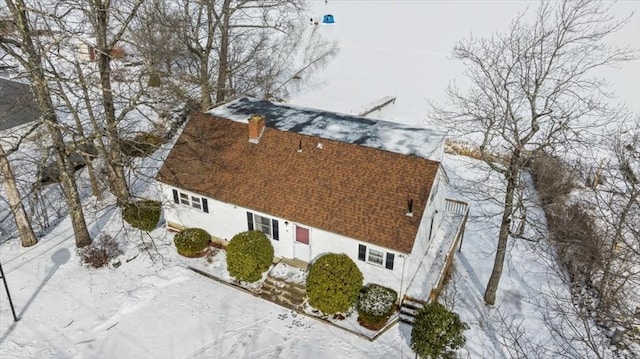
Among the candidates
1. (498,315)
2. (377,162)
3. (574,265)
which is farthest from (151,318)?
(574,265)

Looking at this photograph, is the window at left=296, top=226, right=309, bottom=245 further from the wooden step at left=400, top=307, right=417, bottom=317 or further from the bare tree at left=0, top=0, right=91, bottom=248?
the bare tree at left=0, top=0, right=91, bottom=248

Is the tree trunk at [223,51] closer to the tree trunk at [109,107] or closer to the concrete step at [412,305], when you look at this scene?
the tree trunk at [109,107]

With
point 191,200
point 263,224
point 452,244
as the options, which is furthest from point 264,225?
point 452,244

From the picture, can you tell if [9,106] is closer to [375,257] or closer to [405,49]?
[375,257]

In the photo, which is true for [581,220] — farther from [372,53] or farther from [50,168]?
[372,53]

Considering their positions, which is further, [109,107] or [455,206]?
[455,206]

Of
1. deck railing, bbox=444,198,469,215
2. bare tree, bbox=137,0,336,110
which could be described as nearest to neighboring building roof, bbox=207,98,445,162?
deck railing, bbox=444,198,469,215
